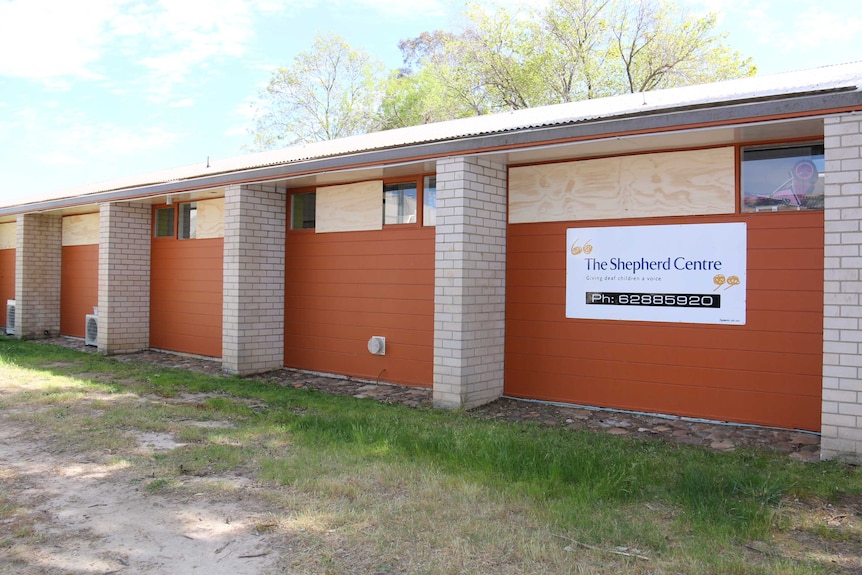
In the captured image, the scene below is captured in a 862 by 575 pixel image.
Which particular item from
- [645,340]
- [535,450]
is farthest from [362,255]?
[535,450]

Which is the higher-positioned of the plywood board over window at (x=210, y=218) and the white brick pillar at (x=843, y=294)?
the plywood board over window at (x=210, y=218)

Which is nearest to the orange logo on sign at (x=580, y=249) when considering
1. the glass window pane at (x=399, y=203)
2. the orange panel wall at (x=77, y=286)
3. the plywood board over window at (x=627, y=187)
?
the plywood board over window at (x=627, y=187)

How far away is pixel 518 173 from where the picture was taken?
347 inches

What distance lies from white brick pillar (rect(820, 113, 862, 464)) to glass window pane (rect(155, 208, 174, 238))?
12298mm

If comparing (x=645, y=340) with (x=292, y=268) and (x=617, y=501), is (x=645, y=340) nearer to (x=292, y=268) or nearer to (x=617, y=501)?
(x=617, y=501)

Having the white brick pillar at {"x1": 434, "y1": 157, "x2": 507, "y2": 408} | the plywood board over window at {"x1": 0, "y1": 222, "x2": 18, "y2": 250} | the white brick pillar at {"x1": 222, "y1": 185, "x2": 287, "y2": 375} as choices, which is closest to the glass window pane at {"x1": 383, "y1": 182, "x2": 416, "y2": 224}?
the white brick pillar at {"x1": 434, "y1": 157, "x2": 507, "y2": 408}

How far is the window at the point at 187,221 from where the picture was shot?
44.4 feet

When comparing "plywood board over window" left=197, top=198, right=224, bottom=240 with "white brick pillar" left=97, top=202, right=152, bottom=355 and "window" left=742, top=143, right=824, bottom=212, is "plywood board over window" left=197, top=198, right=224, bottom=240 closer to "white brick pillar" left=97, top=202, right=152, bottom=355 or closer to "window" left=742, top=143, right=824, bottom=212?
"white brick pillar" left=97, top=202, right=152, bottom=355

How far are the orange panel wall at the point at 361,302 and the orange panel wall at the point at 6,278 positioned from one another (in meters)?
12.2

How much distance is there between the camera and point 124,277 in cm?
1412

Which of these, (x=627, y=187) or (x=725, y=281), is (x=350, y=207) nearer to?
(x=627, y=187)

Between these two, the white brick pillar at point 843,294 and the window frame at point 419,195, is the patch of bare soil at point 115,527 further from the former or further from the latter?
the window frame at point 419,195

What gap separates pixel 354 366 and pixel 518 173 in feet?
13.3

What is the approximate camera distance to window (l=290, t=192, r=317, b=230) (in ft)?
37.4
